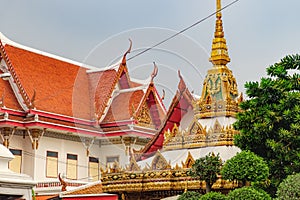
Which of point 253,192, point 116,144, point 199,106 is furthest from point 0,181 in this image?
point 116,144

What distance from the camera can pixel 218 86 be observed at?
30.2ft

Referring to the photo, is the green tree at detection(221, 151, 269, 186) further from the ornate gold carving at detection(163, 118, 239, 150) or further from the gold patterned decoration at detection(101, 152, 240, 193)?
the ornate gold carving at detection(163, 118, 239, 150)

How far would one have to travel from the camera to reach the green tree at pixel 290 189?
5588 millimetres

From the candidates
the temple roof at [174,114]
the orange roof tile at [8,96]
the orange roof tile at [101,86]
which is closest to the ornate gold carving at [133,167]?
the temple roof at [174,114]

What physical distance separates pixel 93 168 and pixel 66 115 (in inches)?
85.8

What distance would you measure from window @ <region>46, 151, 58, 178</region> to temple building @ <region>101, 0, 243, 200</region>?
805 cm

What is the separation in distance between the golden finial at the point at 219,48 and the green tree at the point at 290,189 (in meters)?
3.85

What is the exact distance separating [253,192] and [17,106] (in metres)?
12.4

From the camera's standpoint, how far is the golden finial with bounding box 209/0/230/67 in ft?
30.7

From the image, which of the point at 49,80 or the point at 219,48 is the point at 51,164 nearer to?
the point at 49,80

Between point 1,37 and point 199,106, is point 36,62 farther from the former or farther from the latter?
point 199,106

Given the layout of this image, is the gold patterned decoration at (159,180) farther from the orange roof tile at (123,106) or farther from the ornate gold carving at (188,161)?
the orange roof tile at (123,106)

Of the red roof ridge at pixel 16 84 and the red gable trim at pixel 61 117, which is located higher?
the red roof ridge at pixel 16 84

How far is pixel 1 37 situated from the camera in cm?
1884
